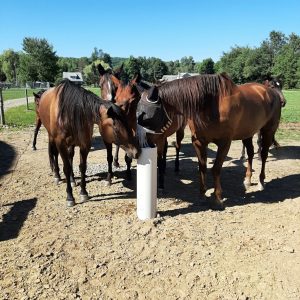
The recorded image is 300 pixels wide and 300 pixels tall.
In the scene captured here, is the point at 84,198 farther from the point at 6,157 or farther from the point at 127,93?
the point at 6,157

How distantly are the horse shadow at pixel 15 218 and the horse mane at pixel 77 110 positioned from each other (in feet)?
4.34

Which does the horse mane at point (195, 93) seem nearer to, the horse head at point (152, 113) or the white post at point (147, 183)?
the horse head at point (152, 113)

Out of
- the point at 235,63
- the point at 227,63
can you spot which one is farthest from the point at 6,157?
the point at 227,63

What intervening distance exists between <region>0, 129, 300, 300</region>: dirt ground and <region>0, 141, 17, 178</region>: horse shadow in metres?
0.92

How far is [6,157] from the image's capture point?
27.1 feet

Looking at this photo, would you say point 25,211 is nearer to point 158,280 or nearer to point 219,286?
point 158,280

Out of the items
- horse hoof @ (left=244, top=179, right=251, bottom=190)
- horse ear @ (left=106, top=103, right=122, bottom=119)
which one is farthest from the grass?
horse ear @ (left=106, top=103, right=122, bottom=119)

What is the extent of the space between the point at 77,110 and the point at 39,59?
46.4 metres

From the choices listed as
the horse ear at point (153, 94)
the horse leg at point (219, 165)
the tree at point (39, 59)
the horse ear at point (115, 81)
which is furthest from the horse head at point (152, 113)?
the tree at point (39, 59)

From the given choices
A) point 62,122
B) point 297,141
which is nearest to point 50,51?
point 297,141

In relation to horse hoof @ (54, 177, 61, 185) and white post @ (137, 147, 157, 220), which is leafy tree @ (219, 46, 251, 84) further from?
white post @ (137, 147, 157, 220)

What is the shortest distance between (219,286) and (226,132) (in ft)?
7.62

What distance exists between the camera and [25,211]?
488cm

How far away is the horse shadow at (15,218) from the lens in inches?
163
